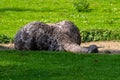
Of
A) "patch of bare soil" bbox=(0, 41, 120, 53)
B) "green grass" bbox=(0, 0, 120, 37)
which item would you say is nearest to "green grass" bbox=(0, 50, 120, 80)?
"patch of bare soil" bbox=(0, 41, 120, 53)

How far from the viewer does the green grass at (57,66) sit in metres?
12.3

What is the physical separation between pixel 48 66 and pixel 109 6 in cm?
1633

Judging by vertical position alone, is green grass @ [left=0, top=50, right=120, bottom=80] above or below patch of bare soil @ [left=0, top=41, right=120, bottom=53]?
above

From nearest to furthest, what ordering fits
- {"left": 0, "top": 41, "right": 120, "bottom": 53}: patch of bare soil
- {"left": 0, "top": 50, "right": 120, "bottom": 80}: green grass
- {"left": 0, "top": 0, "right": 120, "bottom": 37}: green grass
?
{"left": 0, "top": 50, "right": 120, "bottom": 80}: green grass → {"left": 0, "top": 41, "right": 120, "bottom": 53}: patch of bare soil → {"left": 0, "top": 0, "right": 120, "bottom": 37}: green grass

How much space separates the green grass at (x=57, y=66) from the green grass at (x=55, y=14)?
20.0 feet

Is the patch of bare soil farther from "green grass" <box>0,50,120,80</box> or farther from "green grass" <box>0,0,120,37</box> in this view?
"green grass" <box>0,0,120,37</box>

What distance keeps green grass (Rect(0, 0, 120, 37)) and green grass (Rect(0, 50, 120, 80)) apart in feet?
20.0

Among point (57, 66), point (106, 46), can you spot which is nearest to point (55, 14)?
point (106, 46)

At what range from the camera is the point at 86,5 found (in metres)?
27.8

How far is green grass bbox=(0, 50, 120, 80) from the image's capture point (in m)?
12.3

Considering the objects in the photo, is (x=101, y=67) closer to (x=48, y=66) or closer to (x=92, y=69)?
(x=92, y=69)

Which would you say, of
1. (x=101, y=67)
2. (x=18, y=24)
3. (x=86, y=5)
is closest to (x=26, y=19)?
(x=18, y=24)

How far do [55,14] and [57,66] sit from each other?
43.5 feet

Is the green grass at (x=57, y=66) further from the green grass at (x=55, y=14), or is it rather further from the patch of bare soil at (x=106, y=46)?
the green grass at (x=55, y=14)
